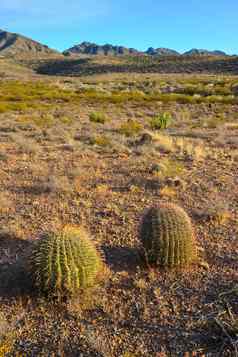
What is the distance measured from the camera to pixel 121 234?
292 inches

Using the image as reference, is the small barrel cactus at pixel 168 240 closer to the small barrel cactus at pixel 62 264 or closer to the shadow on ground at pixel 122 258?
the shadow on ground at pixel 122 258

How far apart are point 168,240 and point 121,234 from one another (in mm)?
1374

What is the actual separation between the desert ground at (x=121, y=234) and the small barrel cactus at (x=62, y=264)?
18cm

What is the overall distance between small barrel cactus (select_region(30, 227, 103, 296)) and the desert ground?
178 mm

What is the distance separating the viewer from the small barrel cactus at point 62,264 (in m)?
5.43

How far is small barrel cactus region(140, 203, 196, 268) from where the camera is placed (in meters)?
6.18

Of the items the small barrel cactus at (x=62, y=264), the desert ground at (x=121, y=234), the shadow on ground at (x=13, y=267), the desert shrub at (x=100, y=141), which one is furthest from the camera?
the desert shrub at (x=100, y=141)

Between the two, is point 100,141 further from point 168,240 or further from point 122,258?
point 168,240

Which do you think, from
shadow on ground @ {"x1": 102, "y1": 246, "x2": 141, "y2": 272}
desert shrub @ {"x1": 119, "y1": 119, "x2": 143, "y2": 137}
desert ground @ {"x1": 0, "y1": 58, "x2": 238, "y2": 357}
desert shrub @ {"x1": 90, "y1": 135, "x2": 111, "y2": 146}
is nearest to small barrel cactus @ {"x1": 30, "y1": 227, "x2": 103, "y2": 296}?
desert ground @ {"x1": 0, "y1": 58, "x2": 238, "y2": 357}

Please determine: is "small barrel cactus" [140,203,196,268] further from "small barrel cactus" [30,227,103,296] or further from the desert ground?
"small barrel cactus" [30,227,103,296]

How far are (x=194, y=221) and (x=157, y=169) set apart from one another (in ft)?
10.4

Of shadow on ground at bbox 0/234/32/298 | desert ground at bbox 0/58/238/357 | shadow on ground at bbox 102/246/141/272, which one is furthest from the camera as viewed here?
shadow on ground at bbox 102/246/141/272

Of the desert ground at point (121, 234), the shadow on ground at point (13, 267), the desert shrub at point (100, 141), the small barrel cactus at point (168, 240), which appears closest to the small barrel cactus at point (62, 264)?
the desert ground at point (121, 234)

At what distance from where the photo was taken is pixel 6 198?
8922mm
